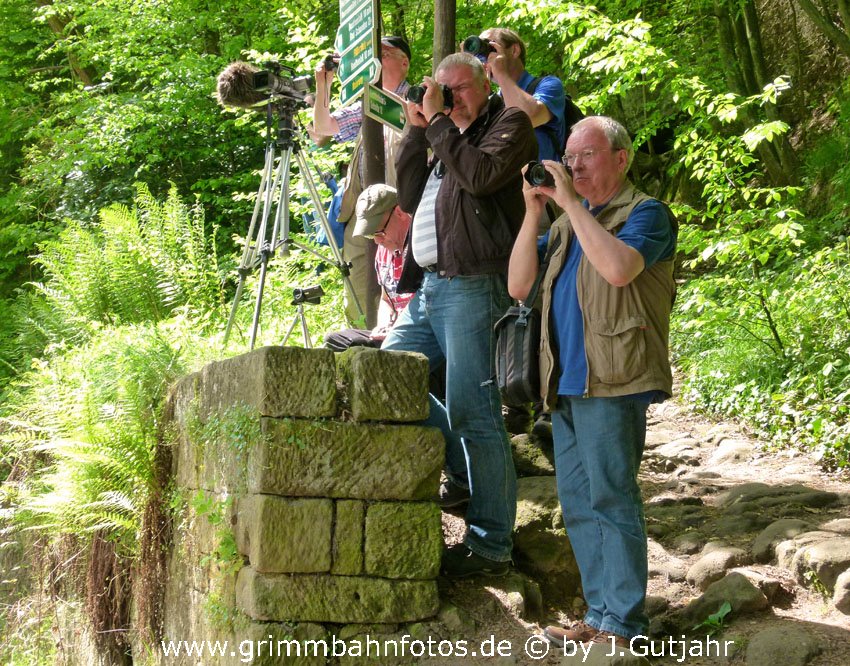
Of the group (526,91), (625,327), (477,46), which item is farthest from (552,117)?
(625,327)

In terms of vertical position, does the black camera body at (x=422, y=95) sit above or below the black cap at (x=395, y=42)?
below

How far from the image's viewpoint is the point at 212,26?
11.6 metres

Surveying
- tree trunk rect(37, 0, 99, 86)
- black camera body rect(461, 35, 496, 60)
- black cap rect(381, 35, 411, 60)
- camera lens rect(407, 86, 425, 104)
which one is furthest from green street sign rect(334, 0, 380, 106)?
tree trunk rect(37, 0, 99, 86)

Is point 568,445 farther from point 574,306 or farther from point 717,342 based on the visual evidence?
point 717,342

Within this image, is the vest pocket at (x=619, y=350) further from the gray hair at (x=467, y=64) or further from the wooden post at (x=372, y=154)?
the wooden post at (x=372, y=154)

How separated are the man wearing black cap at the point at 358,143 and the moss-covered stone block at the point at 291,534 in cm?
193

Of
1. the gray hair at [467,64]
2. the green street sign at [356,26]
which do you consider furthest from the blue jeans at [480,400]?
the green street sign at [356,26]

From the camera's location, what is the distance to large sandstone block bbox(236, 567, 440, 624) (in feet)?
10.6

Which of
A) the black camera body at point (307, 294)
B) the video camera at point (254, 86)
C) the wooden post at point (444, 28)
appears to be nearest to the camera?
the black camera body at point (307, 294)

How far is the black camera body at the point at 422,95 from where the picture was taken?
370cm

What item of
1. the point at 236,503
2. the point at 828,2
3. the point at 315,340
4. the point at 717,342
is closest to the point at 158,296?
the point at 315,340

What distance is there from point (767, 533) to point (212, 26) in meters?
9.92

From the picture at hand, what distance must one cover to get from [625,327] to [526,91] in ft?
6.40

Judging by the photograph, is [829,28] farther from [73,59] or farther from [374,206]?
[73,59]
